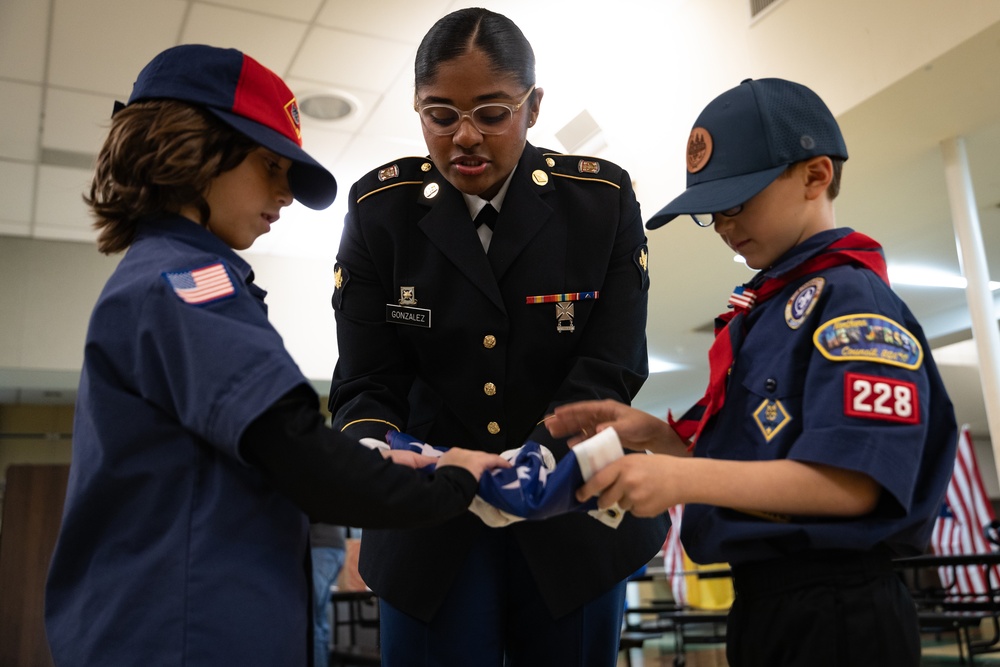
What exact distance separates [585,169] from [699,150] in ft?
0.90

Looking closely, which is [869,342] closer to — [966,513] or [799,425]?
[799,425]

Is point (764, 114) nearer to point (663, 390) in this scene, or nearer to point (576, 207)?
point (576, 207)

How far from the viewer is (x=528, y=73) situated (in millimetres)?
1527

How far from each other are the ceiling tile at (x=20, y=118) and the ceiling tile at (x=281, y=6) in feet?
5.90

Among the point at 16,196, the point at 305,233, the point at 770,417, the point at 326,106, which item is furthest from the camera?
the point at 305,233

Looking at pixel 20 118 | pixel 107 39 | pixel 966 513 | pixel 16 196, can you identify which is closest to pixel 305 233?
pixel 16 196

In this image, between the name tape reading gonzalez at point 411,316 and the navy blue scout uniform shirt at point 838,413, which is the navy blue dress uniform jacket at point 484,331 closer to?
the name tape reading gonzalez at point 411,316

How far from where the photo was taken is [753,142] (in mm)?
1313

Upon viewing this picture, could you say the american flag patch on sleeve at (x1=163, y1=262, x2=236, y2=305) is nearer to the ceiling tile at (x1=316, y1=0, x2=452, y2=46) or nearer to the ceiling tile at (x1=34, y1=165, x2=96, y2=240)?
the ceiling tile at (x1=316, y1=0, x2=452, y2=46)

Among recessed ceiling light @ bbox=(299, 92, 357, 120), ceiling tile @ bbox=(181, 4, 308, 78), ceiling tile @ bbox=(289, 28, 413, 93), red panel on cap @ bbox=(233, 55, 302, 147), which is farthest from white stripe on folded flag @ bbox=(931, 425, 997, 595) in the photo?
red panel on cap @ bbox=(233, 55, 302, 147)

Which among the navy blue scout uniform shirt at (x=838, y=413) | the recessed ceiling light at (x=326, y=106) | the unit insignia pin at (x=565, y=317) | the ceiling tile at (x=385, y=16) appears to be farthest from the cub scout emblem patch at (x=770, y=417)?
the recessed ceiling light at (x=326, y=106)

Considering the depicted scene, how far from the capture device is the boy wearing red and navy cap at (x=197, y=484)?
1.02 metres

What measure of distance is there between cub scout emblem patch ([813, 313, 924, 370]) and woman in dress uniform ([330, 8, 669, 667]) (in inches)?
15.3

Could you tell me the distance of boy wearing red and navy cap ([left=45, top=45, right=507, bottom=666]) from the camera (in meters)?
1.02
